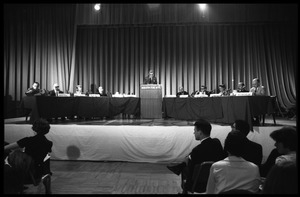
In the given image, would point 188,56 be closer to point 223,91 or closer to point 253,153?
point 223,91

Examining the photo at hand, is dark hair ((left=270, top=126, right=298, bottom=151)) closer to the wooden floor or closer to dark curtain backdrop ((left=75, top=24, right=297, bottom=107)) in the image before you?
the wooden floor

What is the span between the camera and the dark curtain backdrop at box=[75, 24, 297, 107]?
10.2 metres

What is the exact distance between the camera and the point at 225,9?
395 inches

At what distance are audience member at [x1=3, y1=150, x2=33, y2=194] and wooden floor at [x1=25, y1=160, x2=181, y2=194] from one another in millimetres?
874

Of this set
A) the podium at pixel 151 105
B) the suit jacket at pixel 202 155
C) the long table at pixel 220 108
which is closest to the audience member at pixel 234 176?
the suit jacket at pixel 202 155

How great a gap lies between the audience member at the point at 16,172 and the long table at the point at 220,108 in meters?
3.73

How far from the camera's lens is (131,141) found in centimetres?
493

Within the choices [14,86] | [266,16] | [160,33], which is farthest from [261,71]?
[14,86]

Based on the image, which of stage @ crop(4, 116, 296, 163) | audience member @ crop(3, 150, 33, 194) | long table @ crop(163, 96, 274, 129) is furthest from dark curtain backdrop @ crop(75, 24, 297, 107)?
audience member @ crop(3, 150, 33, 194)

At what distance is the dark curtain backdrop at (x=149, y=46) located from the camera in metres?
9.91

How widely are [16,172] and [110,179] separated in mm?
2017

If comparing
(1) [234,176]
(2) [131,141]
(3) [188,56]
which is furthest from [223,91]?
(1) [234,176]

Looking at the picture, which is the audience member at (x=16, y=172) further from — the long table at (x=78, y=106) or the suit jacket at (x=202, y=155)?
the long table at (x=78, y=106)

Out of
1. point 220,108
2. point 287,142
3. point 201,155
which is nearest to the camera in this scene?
point 287,142
